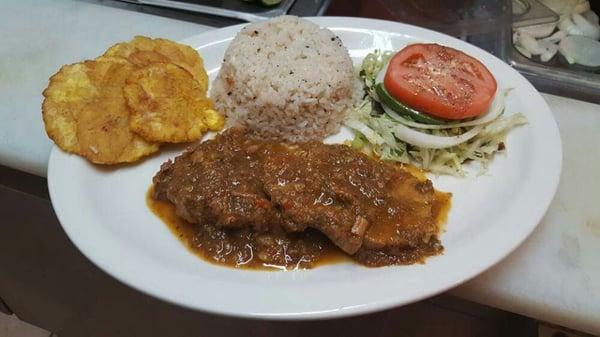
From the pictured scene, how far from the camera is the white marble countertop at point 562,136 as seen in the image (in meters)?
1.45

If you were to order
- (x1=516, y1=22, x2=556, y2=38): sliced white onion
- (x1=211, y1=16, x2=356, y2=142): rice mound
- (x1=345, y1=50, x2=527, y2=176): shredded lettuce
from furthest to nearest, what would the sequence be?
(x1=516, y1=22, x2=556, y2=38): sliced white onion
(x1=211, y1=16, x2=356, y2=142): rice mound
(x1=345, y1=50, x2=527, y2=176): shredded lettuce

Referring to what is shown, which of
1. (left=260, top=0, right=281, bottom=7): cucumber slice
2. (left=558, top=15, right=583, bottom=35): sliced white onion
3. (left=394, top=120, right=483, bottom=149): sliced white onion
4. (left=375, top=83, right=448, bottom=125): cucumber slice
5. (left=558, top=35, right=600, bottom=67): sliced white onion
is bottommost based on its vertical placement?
(left=558, top=35, right=600, bottom=67): sliced white onion

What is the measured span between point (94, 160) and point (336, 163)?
0.74 metres

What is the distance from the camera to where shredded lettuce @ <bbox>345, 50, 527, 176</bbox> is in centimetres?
181

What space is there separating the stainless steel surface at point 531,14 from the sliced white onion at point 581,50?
0.13 m

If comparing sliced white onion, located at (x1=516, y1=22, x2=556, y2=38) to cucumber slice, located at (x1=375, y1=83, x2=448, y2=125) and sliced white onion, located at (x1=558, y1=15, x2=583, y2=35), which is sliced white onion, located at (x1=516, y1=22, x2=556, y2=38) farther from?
cucumber slice, located at (x1=375, y1=83, x2=448, y2=125)

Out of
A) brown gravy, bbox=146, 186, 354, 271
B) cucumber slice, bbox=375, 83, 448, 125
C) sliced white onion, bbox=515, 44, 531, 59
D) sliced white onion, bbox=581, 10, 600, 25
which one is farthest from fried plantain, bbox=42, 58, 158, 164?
sliced white onion, bbox=581, 10, 600, 25

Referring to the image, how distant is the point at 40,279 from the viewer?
238 centimetres

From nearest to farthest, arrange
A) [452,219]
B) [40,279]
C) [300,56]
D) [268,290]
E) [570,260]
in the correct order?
1. [268,290]
2. [570,260]
3. [452,219]
4. [300,56]
5. [40,279]

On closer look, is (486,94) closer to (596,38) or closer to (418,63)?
(418,63)

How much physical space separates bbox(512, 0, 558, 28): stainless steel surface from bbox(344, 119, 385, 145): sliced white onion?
1029 mm

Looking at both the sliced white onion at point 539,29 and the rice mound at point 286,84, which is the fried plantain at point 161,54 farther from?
the sliced white onion at point 539,29

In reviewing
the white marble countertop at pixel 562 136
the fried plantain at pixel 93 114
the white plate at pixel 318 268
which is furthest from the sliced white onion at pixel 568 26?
the fried plantain at pixel 93 114

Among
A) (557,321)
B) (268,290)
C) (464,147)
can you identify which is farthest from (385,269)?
(464,147)
